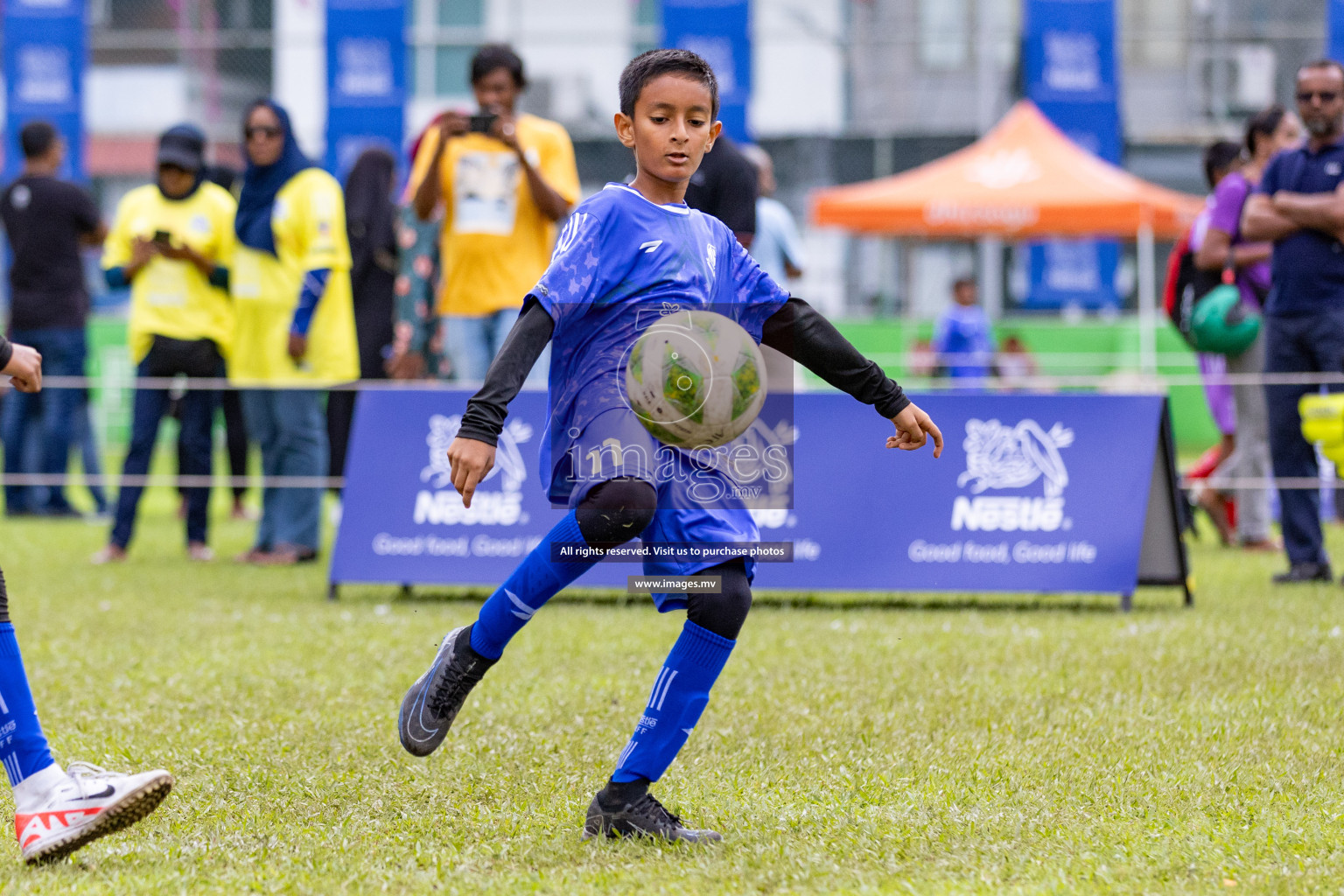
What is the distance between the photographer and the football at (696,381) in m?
3.03

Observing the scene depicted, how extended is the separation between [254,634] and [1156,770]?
3.69m

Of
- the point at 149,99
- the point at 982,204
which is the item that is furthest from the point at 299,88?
the point at 982,204

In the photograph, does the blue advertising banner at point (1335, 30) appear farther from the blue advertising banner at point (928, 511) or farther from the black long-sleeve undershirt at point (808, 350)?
the black long-sleeve undershirt at point (808, 350)

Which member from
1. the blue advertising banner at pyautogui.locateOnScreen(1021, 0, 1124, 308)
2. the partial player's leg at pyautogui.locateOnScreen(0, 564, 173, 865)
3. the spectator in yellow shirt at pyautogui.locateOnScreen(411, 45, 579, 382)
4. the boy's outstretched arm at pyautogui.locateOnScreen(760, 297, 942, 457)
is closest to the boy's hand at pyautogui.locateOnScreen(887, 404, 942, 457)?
the boy's outstretched arm at pyautogui.locateOnScreen(760, 297, 942, 457)

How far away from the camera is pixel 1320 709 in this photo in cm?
460

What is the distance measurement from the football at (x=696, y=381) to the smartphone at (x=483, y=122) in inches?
172

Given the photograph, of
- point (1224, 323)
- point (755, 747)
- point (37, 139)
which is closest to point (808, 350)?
point (755, 747)

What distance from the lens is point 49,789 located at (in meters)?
3.14

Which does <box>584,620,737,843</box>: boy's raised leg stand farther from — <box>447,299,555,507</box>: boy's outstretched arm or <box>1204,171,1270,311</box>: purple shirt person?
<box>1204,171,1270,311</box>: purple shirt person

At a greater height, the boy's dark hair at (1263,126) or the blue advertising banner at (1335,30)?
the blue advertising banner at (1335,30)

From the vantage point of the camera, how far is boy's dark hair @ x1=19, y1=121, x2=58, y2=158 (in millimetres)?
10664

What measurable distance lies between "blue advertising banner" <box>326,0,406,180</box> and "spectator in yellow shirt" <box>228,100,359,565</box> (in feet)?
39.7

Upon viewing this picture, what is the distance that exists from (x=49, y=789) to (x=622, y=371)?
1.37m

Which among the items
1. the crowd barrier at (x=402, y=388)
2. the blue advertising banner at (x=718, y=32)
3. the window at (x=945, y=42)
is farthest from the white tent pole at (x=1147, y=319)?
the crowd barrier at (x=402, y=388)
